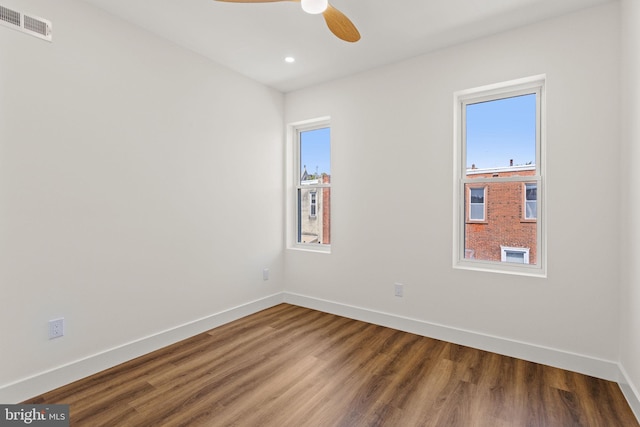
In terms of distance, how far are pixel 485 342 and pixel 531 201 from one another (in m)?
1.29

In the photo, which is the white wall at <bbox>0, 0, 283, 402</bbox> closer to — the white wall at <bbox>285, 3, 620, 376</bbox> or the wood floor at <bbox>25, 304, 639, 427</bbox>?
the wood floor at <bbox>25, 304, 639, 427</bbox>

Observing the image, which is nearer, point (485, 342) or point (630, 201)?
point (630, 201)

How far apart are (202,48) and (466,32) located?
2377mm

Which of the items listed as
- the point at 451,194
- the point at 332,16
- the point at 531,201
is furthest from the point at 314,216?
the point at 332,16

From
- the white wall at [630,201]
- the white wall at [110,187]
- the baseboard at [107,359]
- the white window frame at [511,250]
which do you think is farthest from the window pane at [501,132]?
the baseboard at [107,359]

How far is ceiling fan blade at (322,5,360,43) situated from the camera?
1898 mm

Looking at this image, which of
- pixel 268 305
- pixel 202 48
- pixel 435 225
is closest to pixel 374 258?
pixel 435 225

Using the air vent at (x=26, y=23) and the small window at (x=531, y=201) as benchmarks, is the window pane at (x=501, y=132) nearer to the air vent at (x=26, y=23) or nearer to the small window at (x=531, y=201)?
the small window at (x=531, y=201)

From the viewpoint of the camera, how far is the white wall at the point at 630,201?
192cm

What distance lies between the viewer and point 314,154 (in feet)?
13.5

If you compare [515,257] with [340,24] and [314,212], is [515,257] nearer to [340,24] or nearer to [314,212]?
[314,212]

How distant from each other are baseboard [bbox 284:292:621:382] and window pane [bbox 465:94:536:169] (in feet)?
5.06

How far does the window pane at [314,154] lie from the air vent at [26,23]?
2.66 metres

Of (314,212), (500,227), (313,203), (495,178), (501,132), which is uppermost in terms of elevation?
(501,132)
